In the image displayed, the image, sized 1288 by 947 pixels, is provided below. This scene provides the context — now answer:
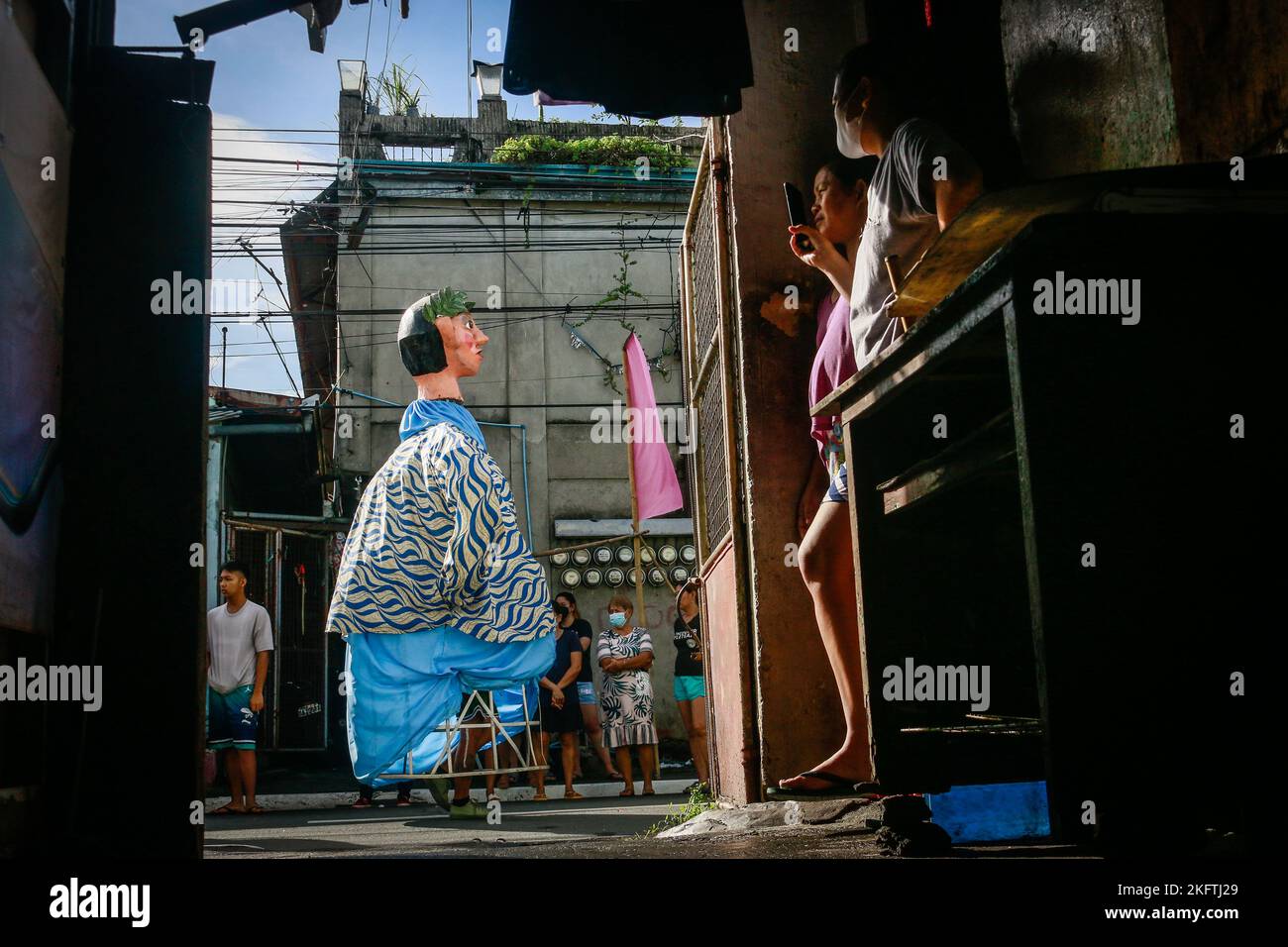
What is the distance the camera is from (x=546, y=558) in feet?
56.1

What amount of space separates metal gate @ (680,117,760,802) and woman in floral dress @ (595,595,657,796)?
156 inches

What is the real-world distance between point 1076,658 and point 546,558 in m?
15.4

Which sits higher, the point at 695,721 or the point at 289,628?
the point at 289,628

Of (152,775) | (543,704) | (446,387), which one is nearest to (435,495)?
(446,387)

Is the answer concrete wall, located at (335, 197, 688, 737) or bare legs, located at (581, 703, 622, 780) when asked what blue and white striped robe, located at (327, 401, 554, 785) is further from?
concrete wall, located at (335, 197, 688, 737)

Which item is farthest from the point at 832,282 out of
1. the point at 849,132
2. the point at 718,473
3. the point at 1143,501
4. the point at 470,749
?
the point at 470,749

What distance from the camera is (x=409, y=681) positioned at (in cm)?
569

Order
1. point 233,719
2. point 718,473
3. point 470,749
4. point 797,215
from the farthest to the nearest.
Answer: point 233,719 → point 470,749 → point 718,473 → point 797,215

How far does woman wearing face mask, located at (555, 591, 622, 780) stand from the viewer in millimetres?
11695

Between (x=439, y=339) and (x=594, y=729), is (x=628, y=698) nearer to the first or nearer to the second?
(x=594, y=729)

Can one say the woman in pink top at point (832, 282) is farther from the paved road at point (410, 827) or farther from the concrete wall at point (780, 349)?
the paved road at point (410, 827)

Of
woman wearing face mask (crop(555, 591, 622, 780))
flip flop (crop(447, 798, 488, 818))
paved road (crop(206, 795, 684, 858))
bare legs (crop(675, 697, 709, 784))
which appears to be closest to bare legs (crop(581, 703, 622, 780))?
woman wearing face mask (crop(555, 591, 622, 780))

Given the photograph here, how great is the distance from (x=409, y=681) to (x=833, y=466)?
2.80m
